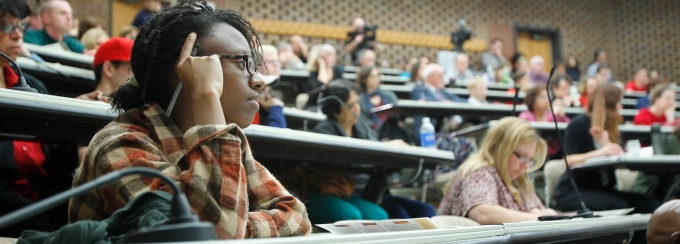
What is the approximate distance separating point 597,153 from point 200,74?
3.16 meters

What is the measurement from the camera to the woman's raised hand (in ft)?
4.65

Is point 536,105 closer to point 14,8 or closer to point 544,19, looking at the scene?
point 14,8

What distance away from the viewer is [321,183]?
3.36 metres

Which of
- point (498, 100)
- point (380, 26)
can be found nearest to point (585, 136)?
point (498, 100)

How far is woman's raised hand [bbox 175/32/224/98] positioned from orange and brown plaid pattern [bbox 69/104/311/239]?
85 mm

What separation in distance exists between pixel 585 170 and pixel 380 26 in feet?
26.2

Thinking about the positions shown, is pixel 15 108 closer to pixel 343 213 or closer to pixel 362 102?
pixel 343 213

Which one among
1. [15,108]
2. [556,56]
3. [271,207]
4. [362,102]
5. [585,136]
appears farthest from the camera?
[556,56]

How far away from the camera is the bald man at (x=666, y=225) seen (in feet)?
6.63

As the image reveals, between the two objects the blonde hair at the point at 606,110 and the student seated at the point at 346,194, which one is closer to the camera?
the student seated at the point at 346,194

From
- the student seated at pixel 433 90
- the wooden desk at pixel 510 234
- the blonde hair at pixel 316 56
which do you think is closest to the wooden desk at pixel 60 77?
the wooden desk at pixel 510 234

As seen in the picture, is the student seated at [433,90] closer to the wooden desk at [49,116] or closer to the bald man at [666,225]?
the bald man at [666,225]

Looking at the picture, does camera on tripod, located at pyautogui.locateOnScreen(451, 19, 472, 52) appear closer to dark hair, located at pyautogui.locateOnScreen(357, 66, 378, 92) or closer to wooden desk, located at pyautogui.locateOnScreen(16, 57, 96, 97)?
dark hair, located at pyautogui.locateOnScreen(357, 66, 378, 92)

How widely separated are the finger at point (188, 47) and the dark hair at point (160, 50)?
0.08 ft
